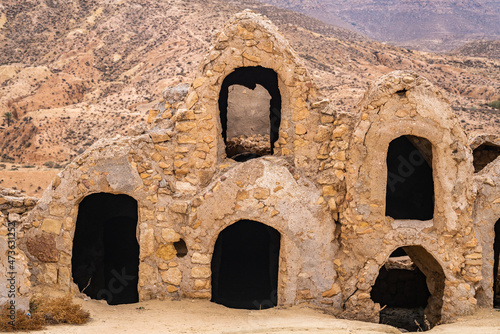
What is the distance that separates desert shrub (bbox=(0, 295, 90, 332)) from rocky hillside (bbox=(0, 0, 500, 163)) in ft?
63.7

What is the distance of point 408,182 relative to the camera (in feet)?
A: 37.5

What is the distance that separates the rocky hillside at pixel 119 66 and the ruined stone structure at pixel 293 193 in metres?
17.8

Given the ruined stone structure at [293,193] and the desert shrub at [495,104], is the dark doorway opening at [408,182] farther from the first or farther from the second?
the desert shrub at [495,104]

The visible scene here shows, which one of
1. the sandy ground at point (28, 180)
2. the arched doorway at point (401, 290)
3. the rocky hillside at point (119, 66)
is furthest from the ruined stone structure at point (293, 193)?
the rocky hillside at point (119, 66)

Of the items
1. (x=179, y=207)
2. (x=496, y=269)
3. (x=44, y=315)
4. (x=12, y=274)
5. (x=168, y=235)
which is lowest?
(x=44, y=315)

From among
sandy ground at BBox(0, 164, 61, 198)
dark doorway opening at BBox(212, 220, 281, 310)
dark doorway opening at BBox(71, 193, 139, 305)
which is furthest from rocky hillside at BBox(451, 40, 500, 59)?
dark doorway opening at BBox(71, 193, 139, 305)

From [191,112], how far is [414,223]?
14.8ft

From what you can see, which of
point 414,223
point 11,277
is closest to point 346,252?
point 414,223

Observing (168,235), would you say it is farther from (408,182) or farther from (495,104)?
(495,104)

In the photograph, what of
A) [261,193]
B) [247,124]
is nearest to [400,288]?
[247,124]

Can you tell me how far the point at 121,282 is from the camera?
11664 millimetres

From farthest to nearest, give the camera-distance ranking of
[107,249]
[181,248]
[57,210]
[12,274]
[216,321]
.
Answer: [107,249] < [181,248] < [57,210] < [216,321] < [12,274]

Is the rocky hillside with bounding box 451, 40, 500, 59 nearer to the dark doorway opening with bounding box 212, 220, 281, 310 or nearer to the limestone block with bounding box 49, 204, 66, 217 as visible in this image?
the dark doorway opening with bounding box 212, 220, 281, 310

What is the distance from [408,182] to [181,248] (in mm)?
5507
